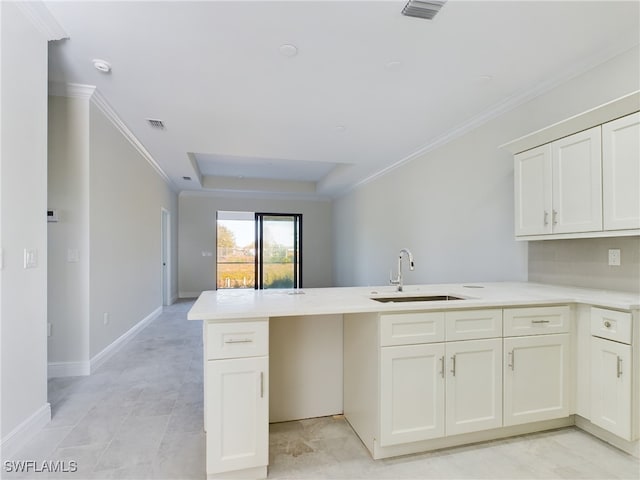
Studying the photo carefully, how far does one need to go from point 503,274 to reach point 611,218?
1281mm

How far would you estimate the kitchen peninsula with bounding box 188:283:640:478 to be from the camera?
1.59 metres

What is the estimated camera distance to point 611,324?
185cm

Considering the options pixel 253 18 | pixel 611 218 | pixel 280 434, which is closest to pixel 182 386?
pixel 280 434

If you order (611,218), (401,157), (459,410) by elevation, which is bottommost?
(459,410)

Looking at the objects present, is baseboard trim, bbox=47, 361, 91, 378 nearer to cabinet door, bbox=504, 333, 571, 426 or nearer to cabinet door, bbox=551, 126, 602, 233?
cabinet door, bbox=504, 333, 571, 426

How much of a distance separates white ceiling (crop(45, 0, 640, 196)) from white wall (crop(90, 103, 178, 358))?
43 cm

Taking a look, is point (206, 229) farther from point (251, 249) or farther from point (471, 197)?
point (471, 197)

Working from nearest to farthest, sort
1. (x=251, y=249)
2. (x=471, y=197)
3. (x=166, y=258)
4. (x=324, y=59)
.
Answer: (x=324, y=59), (x=471, y=197), (x=166, y=258), (x=251, y=249)

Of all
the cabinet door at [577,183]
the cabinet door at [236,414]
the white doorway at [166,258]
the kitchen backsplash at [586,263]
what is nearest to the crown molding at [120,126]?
the white doorway at [166,258]

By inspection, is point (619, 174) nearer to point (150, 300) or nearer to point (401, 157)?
point (401, 157)

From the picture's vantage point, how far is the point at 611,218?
197cm

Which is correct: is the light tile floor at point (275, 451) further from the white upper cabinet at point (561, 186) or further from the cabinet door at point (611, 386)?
the white upper cabinet at point (561, 186)

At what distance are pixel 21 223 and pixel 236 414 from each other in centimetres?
167

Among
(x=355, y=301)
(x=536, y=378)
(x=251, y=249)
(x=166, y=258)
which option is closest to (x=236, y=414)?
(x=355, y=301)
